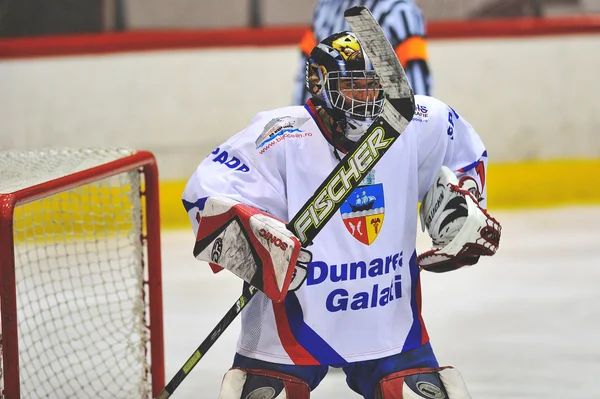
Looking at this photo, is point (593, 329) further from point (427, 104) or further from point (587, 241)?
point (427, 104)

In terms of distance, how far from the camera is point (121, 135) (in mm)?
4785

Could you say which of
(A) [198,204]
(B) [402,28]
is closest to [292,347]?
(A) [198,204]

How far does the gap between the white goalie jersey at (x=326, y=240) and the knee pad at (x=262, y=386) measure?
37 millimetres

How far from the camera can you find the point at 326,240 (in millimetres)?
1878

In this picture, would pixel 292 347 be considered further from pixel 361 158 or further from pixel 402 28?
pixel 402 28

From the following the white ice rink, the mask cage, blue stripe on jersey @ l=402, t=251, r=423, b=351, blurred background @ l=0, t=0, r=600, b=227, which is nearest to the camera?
the mask cage

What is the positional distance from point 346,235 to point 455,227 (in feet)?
0.65

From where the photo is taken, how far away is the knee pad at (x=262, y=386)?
1846 millimetres

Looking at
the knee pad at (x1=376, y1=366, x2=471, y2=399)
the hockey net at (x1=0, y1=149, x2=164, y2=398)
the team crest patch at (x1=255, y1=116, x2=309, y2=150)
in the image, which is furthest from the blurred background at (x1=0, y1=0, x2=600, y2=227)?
the knee pad at (x1=376, y1=366, x2=471, y2=399)

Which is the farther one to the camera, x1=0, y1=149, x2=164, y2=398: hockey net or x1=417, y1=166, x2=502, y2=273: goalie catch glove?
x1=0, y1=149, x2=164, y2=398: hockey net

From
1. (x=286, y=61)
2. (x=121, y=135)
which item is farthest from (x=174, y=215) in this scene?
(x=286, y=61)

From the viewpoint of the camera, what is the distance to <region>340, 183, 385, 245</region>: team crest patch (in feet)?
6.15

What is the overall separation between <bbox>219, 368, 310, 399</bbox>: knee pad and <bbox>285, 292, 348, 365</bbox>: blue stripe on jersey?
60 mm

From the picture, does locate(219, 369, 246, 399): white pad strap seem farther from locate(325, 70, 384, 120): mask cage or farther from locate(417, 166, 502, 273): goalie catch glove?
locate(325, 70, 384, 120): mask cage
